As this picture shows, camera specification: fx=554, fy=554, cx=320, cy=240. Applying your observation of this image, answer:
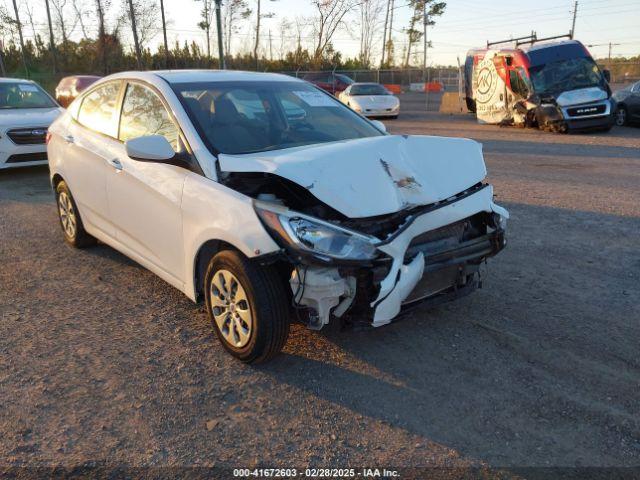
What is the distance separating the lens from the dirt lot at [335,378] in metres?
2.74

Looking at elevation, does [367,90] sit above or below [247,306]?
above

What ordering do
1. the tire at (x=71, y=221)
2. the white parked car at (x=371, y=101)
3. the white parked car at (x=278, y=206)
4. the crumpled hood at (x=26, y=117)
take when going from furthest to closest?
the white parked car at (x=371, y=101) < the crumpled hood at (x=26, y=117) < the tire at (x=71, y=221) < the white parked car at (x=278, y=206)

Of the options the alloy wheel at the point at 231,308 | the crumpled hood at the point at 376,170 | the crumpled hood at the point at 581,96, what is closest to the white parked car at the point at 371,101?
the crumpled hood at the point at 581,96

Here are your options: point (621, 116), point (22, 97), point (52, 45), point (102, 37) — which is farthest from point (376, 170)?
point (52, 45)

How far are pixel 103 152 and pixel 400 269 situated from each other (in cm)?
286

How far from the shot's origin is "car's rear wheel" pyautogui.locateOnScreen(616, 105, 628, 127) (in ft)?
54.1

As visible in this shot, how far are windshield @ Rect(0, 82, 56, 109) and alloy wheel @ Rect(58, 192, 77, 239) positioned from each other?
603 cm

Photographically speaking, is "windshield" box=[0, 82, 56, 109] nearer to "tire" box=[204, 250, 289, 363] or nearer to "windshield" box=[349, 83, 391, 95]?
"tire" box=[204, 250, 289, 363]

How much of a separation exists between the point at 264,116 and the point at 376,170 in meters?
1.38

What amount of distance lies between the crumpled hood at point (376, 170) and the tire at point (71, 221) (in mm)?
2614

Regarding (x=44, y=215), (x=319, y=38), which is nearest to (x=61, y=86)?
(x=44, y=215)

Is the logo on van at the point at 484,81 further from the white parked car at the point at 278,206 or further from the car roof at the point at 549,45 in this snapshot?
the white parked car at the point at 278,206

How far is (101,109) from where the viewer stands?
4.99 metres

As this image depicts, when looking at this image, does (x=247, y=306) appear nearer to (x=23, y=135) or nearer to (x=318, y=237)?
(x=318, y=237)
